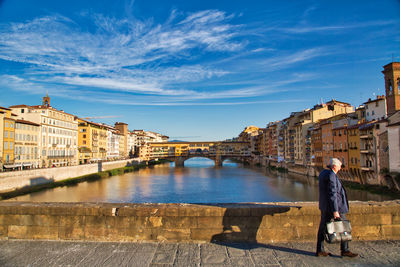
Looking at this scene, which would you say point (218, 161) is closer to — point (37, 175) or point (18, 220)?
point (37, 175)

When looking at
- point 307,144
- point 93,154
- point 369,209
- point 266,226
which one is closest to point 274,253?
point 266,226

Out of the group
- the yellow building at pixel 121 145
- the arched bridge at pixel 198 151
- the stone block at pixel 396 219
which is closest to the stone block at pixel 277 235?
the stone block at pixel 396 219

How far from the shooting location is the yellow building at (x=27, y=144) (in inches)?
1608

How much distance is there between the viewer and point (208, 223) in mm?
5074

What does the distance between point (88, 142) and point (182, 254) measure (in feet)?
226

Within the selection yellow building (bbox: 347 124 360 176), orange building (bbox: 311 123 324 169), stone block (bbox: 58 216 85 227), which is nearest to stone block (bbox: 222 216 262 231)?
stone block (bbox: 58 216 85 227)

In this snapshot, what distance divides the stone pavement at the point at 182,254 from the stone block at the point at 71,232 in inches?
6.4

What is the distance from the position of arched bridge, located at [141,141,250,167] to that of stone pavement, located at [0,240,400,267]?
8951 centimetres

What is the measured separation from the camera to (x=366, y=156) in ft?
109

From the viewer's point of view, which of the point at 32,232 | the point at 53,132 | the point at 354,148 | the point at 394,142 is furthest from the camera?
the point at 53,132

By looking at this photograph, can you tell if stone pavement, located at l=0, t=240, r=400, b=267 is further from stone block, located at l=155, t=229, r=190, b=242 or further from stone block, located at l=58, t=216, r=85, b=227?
stone block, located at l=58, t=216, r=85, b=227

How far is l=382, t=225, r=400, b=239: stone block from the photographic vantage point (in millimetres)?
5043

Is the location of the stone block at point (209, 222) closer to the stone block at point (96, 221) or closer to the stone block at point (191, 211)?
the stone block at point (191, 211)

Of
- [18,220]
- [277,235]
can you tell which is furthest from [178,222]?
[18,220]
